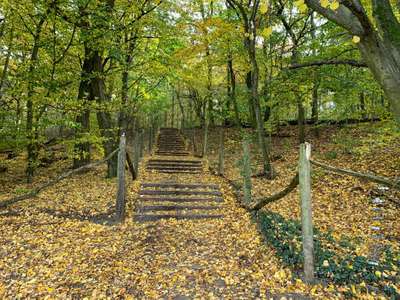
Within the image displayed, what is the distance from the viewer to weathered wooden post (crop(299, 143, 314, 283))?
10.9 ft

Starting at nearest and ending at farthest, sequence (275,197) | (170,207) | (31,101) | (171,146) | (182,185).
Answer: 1. (275,197)
2. (170,207)
3. (31,101)
4. (182,185)
5. (171,146)

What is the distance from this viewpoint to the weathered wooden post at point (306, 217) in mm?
3311

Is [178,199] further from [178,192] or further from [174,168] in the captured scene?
[174,168]

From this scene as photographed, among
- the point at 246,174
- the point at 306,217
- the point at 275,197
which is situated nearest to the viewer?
the point at 306,217

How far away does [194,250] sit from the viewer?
14.3ft

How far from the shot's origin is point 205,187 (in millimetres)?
7547

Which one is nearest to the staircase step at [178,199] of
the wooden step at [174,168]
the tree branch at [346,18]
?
the wooden step at [174,168]

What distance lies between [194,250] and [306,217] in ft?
6.52

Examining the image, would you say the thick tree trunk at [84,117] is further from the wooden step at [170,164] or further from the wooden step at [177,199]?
the wooden step at [177,199]

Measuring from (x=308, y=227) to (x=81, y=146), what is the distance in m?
8.89

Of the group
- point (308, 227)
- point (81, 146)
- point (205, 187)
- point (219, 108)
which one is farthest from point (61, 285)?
point (219, 108)

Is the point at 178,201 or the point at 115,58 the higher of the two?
the point at 115,58

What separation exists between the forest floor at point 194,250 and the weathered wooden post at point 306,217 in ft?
0.60

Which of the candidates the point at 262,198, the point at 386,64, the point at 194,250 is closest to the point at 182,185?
the point at 262,198
